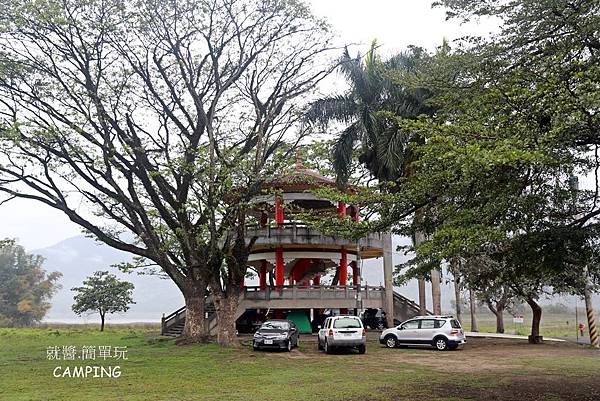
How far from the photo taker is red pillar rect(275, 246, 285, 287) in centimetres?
3086

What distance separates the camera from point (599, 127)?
9.20 m

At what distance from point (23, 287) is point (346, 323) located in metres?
63.3

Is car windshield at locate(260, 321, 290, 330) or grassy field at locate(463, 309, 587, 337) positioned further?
grassy field at locate(463, 309, 587, 337)

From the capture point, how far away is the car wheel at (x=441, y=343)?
73.9 feet

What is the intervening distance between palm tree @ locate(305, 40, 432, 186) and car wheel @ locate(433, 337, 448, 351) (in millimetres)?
7717

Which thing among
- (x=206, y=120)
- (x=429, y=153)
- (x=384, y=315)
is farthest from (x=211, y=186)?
(x=384, y=315)

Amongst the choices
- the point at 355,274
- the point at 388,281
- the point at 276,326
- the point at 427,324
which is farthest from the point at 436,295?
the point at 276,326

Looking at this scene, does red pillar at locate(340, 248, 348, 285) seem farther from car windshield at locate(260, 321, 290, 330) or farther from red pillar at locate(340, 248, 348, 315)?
car windshield at locate(260, 321, 290, 330)

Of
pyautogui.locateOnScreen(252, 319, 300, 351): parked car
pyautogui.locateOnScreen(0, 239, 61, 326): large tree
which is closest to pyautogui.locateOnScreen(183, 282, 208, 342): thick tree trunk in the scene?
pyautogui.locateOnScreen(252, 319, 300, 351): parked car

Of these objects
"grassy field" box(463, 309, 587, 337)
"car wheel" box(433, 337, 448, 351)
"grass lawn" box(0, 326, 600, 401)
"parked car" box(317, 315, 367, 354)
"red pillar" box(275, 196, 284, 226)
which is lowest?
"grassy field" box(463, 309, 587, 337)

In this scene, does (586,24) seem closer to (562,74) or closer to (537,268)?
(562,74)

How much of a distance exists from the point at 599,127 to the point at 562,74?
1.59m

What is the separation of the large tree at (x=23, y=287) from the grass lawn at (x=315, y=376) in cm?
5385

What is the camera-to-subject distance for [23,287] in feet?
236
